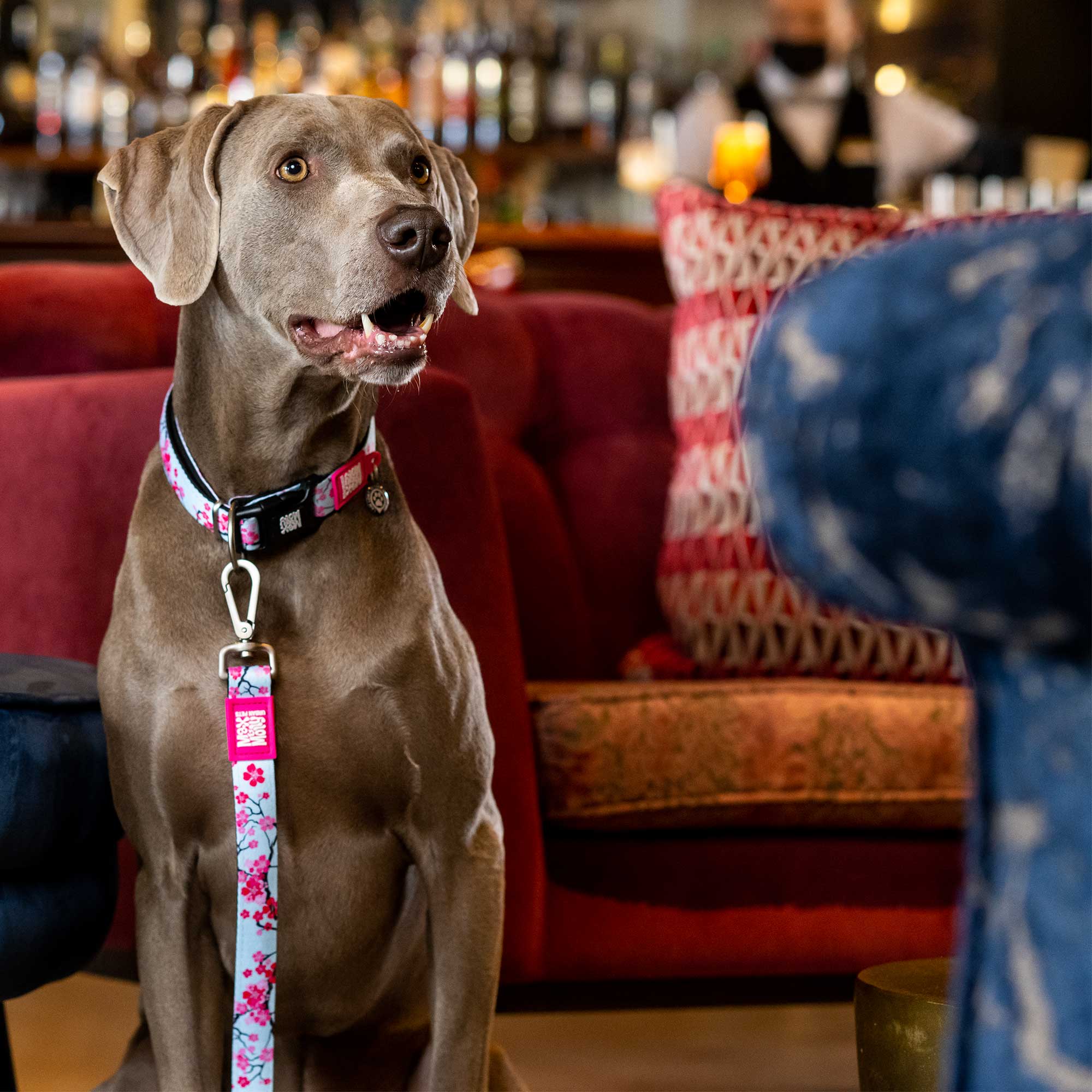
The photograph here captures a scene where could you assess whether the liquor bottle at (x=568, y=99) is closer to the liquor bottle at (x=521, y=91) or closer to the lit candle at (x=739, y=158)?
the liquor bottle at (x=521, y=91)

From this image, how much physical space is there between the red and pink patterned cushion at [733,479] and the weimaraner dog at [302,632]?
718 mm

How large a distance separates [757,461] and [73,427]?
3.73 feet

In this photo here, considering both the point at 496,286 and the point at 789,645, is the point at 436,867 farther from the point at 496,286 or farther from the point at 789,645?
the point at 496,286

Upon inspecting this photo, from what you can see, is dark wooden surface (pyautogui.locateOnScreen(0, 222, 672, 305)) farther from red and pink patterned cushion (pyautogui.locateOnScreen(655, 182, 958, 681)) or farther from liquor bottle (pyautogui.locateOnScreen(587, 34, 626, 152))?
red and pink patterned cushion (pyautogui.locateOnScreen(655, 182, 958, 681))

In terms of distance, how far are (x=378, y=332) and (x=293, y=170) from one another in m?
0.18

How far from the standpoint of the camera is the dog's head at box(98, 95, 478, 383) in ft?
3.82

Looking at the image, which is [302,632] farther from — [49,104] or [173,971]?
[49,104]

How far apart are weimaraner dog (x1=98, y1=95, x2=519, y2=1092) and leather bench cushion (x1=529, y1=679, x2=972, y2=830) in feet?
1.09

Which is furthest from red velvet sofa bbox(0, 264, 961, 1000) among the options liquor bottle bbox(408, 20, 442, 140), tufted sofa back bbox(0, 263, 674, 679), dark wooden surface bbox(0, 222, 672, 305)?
liquor bottle bbox(408, 20, 442, 140)

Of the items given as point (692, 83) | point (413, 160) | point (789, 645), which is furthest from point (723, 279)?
point (692, 83)

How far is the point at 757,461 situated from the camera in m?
0.50

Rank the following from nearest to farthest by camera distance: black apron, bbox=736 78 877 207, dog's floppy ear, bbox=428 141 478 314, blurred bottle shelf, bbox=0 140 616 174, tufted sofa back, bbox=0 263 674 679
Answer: dog's floppy ear, bbox=428 141 478 314
tufted sofa back, bbox=0 263 674 679
black apron, bbox=736 78 877 207
blurred bottle shelf, bbox=0 140 616 174

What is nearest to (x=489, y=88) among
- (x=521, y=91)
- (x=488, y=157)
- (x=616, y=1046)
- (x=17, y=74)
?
(x=521, y=91)

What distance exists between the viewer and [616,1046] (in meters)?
2.13
